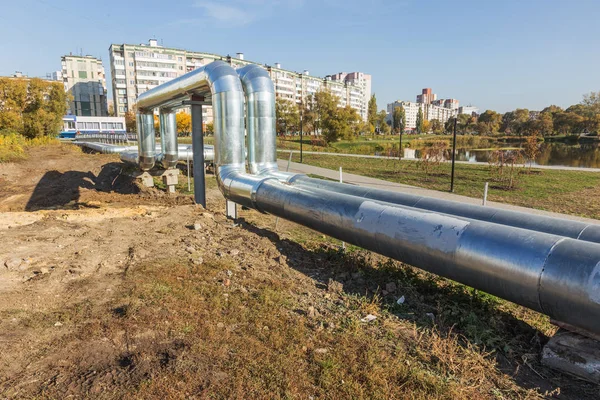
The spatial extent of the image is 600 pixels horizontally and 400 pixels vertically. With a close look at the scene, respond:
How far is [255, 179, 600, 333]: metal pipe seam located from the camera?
10.5 ft

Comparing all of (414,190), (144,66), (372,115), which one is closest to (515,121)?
(372,115)

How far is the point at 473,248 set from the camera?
153 inches

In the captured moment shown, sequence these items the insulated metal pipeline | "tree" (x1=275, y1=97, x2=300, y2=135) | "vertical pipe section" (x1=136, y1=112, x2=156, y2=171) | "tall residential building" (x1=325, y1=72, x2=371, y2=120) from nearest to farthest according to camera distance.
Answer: "vertical pipe section" (x1=136, y1=112, x2=156, y2=171), the insulated metal pipeline, "tree" (x1=275, y1=97, x2=300, y2=135), "tall residential building" (x1=325, y1=72, x2=371, y2=120)

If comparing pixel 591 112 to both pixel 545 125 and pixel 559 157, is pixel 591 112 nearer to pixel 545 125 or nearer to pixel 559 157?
pixel 545 125

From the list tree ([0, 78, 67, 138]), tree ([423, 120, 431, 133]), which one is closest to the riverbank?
tree ([0, 78, 67, 138])

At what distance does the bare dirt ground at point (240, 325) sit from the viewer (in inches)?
118

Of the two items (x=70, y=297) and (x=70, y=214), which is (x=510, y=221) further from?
(x=70, y=214)

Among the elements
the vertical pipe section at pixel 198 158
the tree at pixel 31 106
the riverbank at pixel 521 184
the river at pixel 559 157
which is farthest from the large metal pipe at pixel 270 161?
the tree at pixel 31 106

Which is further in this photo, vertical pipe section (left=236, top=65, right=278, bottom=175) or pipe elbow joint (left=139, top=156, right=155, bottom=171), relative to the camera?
pipe elbow joint (left=139, top=156, right=155, bottom=171)

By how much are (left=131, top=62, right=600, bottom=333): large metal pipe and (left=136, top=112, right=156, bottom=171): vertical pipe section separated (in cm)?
853

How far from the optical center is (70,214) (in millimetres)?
8930

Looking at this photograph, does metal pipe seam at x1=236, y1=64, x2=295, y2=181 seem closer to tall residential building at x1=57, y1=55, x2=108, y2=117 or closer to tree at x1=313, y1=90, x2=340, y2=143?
tree at x1=313, y1=90, x2=340, y2=143

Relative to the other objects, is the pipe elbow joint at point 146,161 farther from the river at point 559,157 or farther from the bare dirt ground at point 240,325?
the river at point 559,157

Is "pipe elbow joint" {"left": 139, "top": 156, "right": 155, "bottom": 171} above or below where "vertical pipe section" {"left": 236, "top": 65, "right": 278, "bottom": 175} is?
below
